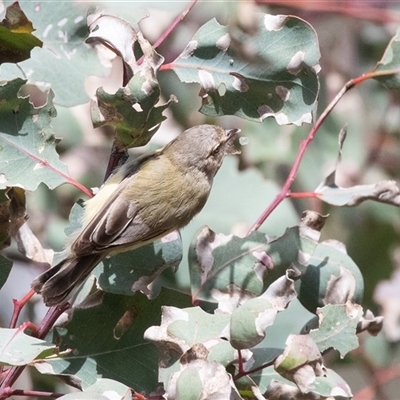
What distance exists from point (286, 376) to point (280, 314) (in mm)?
443

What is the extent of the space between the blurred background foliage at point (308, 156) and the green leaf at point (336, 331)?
512 mm

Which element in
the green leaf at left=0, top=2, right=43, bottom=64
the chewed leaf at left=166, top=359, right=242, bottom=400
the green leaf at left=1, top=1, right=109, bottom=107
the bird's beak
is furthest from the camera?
the bird's beak

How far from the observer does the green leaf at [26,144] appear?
1105mm

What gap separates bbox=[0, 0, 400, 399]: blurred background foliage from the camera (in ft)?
6.05

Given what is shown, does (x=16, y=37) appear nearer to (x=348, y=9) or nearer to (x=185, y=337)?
(x=185, y=337)

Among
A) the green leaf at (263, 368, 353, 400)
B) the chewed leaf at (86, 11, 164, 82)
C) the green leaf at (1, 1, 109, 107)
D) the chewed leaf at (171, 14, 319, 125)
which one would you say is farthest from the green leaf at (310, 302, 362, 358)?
the green leaf at (1, 1, 109, 107)

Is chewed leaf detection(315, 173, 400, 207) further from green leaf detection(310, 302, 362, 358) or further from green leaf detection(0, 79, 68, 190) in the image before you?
green leaf detection(0, 79, 68, 190)

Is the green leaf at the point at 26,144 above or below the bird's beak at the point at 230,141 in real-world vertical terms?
above

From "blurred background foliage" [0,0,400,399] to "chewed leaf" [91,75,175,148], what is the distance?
458mm

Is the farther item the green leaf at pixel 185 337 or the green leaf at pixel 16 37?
the green leaf at pixel 16 37

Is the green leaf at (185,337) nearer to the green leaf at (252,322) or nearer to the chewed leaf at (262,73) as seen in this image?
the green leaf at (252,322)

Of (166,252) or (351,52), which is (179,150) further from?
(351,52)

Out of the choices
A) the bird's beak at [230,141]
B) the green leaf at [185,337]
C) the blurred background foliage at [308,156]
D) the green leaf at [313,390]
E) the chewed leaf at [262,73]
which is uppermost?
the chewed leaf at [262,73]

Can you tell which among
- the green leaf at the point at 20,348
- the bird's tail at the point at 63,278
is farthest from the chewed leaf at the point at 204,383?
the bird's tail at the point at 63,278
